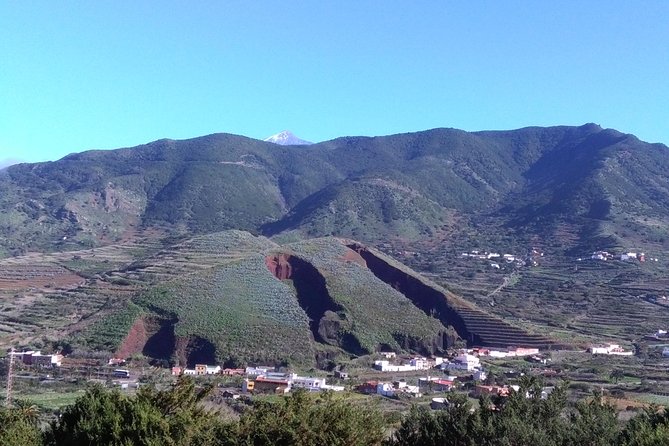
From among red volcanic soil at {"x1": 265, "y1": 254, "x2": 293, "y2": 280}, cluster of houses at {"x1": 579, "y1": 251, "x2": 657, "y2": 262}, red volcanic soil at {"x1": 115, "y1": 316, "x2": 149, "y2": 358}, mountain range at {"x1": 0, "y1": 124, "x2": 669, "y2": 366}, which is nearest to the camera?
red volcanic soil at {"x1": 115, "y1": 316, "x2": 149, "y2": 358}

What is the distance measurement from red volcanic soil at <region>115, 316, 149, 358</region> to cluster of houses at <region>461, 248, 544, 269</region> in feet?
194

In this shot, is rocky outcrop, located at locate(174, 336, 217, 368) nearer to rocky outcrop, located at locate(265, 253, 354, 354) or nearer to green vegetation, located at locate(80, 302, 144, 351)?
green vegetation, located at locate(80, 302, 144, 351)

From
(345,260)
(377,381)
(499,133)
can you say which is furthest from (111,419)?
(499,133)

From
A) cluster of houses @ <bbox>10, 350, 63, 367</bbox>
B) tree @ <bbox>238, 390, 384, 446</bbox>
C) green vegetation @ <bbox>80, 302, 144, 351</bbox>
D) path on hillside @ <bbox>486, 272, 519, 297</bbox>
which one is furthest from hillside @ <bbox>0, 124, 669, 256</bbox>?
tree @ <bbox>238, 390, 384, 446</bbox>

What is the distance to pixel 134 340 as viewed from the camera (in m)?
51.4

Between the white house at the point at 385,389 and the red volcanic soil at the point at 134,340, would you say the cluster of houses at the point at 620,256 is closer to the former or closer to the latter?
the white house at the point at 385,389

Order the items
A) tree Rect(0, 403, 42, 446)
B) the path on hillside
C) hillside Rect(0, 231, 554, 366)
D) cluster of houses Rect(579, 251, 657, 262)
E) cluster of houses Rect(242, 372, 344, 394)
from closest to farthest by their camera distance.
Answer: tree Rect(0, 403, 42, 446), cluster of houses Rect(242, 372, 344, 394), hillside Rect(0, 231, 554, 366), the path on hillside, cluster of houses Rect(579, 251, 657, 262)

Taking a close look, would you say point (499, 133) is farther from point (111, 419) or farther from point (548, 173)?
point (111, 419)

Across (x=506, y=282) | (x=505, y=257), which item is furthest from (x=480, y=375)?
(x=505, y=257)

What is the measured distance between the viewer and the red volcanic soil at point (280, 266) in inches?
2595

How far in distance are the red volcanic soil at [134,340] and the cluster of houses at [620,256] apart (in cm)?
6287

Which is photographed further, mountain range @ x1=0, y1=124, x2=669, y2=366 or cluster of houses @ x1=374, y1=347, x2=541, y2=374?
mountain range @ x1=0, y1=124, x2=669, y2=366

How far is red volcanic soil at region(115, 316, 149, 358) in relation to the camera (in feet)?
163

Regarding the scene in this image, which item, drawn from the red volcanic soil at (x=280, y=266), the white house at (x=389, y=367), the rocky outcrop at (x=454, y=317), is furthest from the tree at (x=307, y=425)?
the red volcanic soil at (x=280, y=266)
